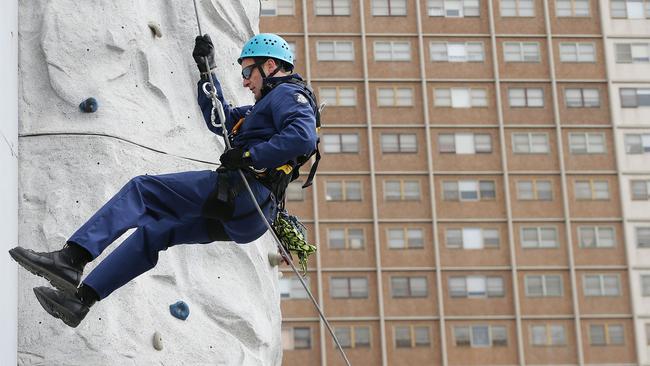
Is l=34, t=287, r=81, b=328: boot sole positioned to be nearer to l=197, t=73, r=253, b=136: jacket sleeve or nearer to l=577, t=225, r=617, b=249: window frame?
l=197, t=73, r=253, b=136: jacket sleeve

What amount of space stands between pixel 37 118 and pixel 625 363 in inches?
2084

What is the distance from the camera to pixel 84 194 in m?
13.6

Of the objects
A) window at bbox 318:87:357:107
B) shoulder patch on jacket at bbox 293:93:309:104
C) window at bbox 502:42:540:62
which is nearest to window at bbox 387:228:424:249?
window at bbox 318:87:357:107

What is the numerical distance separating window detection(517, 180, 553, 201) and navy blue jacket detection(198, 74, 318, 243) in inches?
2163

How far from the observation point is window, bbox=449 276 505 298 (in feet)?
209

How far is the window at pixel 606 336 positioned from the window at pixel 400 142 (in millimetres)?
10366

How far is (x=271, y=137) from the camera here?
36.5 feet

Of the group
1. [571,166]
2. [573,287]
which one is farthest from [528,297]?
[571,166]

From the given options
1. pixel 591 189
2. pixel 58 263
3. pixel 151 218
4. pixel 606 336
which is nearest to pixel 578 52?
pixel 591 189

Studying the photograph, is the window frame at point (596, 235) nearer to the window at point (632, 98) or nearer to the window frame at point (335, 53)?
the window at point (632, 98)

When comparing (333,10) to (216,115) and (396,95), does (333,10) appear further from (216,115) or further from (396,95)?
(216,115)

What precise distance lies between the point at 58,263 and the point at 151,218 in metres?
0.93

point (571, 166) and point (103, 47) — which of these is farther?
point (571, 166)

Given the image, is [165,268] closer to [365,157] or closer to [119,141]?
[119,141]
